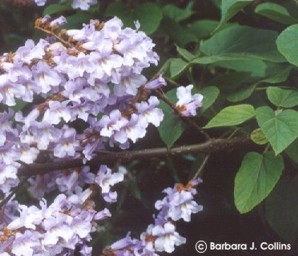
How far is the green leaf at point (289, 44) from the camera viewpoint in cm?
142

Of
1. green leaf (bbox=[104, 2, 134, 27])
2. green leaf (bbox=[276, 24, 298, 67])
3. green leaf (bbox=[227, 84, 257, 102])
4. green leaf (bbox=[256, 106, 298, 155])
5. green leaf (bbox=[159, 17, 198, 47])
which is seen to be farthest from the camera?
green leaf (bbox=[159, 17, 198, 47])

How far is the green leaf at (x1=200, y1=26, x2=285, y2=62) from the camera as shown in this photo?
5.28ft

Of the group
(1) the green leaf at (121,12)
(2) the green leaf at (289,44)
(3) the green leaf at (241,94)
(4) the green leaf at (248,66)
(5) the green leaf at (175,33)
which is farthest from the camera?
(5) the green leaf at (175,33)

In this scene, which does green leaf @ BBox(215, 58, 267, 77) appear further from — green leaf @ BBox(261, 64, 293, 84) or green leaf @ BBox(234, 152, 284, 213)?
green leaf @ BBox(234, 152, 284, 213)

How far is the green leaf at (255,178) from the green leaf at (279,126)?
96 mm

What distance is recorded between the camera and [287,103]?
1447 millimetres

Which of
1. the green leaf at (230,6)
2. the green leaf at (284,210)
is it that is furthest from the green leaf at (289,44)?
the green leaf at (284,210)

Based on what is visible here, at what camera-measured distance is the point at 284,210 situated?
5.28ft

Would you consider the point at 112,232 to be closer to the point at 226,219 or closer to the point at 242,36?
the point at 226,219

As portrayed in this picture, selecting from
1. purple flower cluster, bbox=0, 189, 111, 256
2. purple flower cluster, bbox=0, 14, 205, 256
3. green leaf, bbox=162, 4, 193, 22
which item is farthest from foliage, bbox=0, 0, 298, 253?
purple flower cluster, bbox=0, 189, 111, 256

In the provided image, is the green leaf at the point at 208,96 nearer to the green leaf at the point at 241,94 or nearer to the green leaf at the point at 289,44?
the green leaf at the point at 241,94

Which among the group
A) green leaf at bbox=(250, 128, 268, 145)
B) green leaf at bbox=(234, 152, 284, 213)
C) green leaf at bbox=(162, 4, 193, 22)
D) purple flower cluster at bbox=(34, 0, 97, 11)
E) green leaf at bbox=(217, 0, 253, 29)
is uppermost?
green leaf at bbox=(217, 0, 253, 29)

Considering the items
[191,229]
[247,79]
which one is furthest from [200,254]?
[247,79]

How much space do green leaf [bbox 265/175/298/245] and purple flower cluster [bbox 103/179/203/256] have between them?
0.63ft
